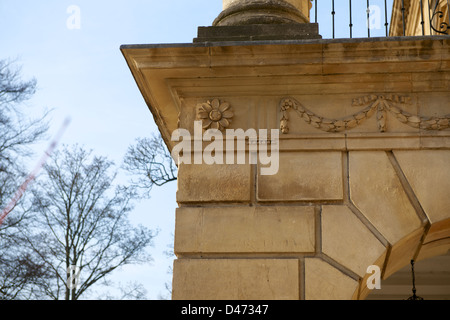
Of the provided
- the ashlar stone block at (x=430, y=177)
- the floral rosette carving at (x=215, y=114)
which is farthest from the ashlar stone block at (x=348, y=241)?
the floral rosette carving at (x=215, y=114)

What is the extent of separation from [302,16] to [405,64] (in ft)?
4.73

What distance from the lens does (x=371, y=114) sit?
21.1ft

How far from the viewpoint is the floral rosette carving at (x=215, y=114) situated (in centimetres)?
656

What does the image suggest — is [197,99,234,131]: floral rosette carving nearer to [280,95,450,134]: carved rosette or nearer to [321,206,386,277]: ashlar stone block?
[280,95,450,134]: carved rosette

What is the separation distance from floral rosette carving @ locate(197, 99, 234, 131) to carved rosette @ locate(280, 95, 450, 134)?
51 centimetres

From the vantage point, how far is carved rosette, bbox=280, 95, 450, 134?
6.35 metres

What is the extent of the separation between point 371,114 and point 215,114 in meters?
1.43

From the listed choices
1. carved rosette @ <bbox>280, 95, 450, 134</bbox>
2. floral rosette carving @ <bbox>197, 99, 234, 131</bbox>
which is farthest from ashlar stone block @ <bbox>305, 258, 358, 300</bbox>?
floral rosette carving @ <bbox>197, 99, 234, 131</bbox>

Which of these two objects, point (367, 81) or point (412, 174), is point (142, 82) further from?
point (412, 174)

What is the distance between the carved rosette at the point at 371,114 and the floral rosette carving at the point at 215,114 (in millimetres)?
510

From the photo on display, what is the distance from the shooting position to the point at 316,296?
5.93 m

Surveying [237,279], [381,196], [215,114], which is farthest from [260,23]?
[237,279]
